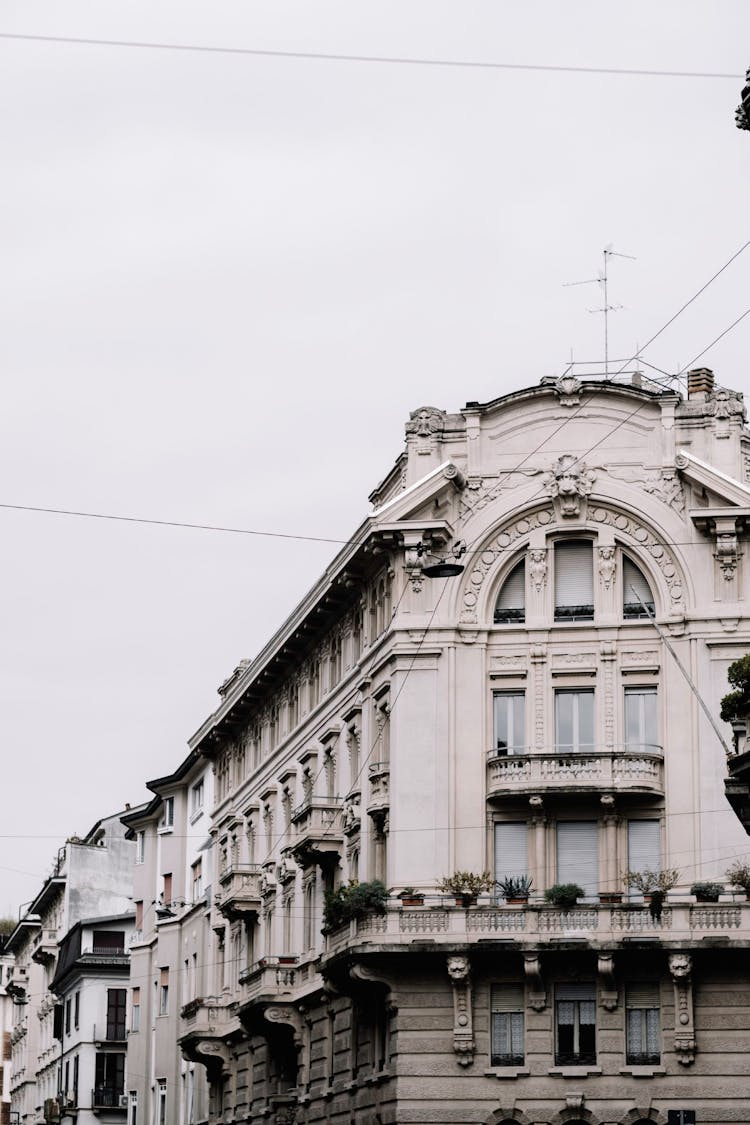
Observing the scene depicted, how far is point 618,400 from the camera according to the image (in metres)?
51.2

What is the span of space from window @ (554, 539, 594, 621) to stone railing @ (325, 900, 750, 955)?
716cm

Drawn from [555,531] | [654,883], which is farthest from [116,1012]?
[654,883]

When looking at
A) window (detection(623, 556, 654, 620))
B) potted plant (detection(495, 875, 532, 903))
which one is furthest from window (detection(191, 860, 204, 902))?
window (detection(623, 556, 654, 620))

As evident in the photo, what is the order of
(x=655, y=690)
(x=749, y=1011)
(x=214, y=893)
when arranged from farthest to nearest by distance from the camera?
1. (x=214, y=893)
2. (x=655, y=690)
3. (x=749, y=1011)

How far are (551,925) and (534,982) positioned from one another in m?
1.36

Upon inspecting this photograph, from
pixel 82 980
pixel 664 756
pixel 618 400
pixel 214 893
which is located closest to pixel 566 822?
pixel 664 756

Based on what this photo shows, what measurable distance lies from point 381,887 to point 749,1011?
8.86m

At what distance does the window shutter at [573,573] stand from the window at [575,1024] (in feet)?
30.7

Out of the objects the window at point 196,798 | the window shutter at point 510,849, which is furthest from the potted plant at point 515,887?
the window at point 196,798

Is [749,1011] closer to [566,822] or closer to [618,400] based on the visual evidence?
[566,822]

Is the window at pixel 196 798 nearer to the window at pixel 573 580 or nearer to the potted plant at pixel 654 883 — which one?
the window at pixel 573 580

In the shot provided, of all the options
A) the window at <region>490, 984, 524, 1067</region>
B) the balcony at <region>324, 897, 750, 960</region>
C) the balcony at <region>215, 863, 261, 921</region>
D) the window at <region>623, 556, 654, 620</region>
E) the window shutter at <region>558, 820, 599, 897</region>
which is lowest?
the window at <region>490, 984, 524, 1067</region>

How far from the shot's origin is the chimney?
54.0 m

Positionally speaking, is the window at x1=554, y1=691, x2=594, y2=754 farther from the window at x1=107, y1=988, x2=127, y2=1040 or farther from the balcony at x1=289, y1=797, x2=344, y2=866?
the window at x1=107, y1=988, x2=127, y2=1040
